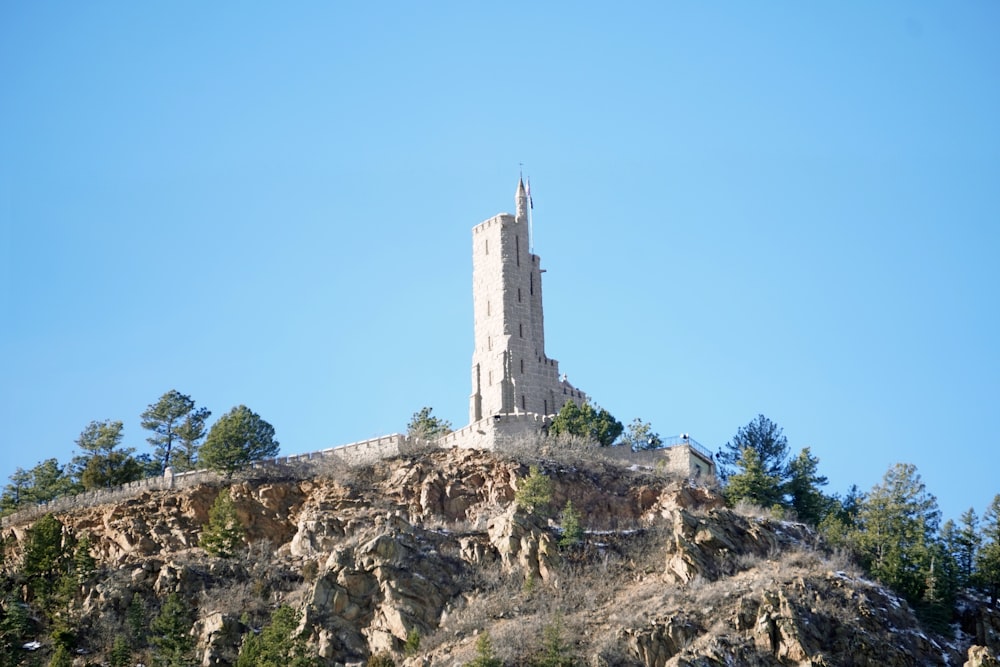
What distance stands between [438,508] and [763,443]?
729 inches

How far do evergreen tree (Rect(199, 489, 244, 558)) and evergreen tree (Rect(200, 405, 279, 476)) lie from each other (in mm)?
3372

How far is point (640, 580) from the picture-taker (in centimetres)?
8331

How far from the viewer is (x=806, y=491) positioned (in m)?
96.8

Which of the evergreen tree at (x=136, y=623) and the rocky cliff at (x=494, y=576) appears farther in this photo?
the evergreen tree at (x=136, y=623)

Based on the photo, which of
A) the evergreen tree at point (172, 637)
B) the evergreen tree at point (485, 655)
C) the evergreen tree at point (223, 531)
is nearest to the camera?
the evergreen tree at point (485, 655)

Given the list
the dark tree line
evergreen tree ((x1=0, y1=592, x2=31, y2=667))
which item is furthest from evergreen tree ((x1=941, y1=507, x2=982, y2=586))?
evergreen tree ((x1=0, y1=592, x2=31, y2=667))

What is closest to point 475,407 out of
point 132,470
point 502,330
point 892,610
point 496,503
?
point 502,330

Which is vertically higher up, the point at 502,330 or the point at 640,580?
the point at 502,330

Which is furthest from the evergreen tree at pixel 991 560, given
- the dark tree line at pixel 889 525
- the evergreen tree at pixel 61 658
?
the evergreen tree at pixel 61 658

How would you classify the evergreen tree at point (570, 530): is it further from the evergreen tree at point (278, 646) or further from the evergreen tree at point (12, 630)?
the evergreen tree at point (12, 630)

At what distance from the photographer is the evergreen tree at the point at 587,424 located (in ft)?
313

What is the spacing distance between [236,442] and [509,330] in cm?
1530

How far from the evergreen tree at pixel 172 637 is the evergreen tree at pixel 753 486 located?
25837 millimetres

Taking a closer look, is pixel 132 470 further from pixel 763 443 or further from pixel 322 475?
pixel 763 443
